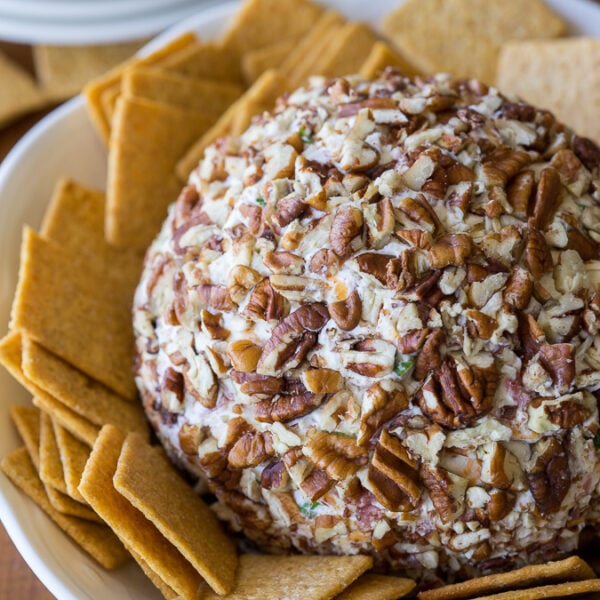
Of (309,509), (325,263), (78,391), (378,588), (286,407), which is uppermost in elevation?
(325,263)

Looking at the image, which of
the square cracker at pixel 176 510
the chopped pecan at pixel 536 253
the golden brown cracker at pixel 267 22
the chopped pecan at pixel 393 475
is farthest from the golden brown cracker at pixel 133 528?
the golden brown cracker at pixel 267 22

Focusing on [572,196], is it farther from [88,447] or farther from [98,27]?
[98,27]

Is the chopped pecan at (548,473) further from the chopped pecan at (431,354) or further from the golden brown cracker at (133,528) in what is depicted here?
the golden brown cracker at (133,528)

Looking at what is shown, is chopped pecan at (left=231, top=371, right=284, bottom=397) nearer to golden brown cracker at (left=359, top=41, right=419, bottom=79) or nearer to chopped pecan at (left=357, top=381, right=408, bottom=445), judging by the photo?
chopped pecan at (left=357, top=381, right=408, bottom=445)

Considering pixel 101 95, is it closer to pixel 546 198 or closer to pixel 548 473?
pixel 546 198

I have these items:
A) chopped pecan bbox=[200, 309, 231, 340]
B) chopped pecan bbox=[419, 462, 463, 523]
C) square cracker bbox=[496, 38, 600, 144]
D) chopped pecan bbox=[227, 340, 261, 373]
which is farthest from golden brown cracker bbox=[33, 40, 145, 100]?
chopped pecan bbox=[419, 462, 463, 523]

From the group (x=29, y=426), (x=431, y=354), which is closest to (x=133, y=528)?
(x=29, y=426)

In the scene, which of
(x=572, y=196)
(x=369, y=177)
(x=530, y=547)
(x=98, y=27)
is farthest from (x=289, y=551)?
(x=98, y=27)

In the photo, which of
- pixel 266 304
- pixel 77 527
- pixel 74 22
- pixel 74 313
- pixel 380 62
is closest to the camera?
pixel 266 304
